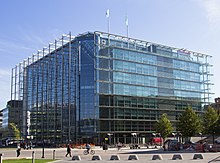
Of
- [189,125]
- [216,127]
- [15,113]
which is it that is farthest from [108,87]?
[15,113]

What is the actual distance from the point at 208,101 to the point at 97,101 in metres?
47.1

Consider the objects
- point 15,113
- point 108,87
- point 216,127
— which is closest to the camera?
point 216,127

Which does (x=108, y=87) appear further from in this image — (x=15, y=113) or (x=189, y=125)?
(x=15, y=113)

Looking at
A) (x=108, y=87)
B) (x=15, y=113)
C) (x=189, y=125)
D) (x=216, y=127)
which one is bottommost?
(x=216, y=127)

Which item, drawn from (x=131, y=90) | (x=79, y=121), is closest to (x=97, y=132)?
(x=79, y=121)

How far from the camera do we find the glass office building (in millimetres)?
93812

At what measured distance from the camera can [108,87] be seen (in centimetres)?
9481

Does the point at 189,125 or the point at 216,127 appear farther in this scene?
the point at 189,125

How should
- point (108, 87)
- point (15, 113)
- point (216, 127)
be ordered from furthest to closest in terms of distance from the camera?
point (15, 113) < point (108, 87) < point (216, 127)

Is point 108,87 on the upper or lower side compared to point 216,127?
upper

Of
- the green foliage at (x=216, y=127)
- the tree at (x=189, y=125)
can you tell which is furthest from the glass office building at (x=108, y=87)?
the green foliage at (x=216, y=127)

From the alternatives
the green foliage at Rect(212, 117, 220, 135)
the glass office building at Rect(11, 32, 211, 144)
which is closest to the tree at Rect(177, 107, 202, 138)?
the green foliage at Rect(212, 117, 220, 135)

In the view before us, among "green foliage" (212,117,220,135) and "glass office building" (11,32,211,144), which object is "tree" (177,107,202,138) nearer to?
"green foliage" (212,117,220,135)

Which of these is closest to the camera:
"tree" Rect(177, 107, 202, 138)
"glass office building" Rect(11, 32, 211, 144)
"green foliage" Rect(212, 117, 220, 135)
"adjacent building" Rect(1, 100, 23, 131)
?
"green foliage" Rect(212, 117, 220, 135)
